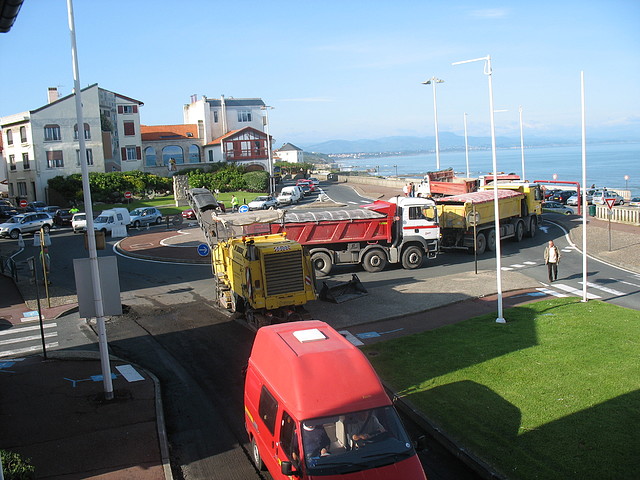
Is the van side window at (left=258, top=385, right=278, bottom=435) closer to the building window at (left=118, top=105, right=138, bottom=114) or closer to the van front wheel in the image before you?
the van front wheel

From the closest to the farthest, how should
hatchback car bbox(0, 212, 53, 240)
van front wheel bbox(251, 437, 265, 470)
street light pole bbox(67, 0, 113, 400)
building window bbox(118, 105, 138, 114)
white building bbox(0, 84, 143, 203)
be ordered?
van front wheel bbox(251, 437, 265, 470) → street light pole bbox(67, 0, 113, 400) → hatchback car bbox(0, 212, 53, 240) → white building bbox(0, 84, 143, 203) → building window bbox(118, 105, 138, 114)

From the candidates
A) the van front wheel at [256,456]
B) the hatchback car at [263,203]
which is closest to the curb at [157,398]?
the van front wheel at [256,456]

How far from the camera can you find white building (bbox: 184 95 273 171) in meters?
88.4

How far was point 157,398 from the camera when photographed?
13.3 metres

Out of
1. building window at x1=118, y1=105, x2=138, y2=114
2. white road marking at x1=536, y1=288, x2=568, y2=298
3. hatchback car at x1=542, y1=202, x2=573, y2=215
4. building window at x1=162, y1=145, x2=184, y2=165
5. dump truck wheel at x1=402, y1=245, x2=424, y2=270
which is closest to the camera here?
white road marking at x1=536, y1=288, x2=568, y2=298

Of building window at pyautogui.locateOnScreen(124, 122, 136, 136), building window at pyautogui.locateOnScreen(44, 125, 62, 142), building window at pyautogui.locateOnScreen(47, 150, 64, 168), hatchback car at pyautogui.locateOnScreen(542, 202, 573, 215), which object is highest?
building window at pyautogui.locateOnScreen(124, 122, 136, 136)

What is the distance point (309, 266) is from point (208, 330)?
3.83m

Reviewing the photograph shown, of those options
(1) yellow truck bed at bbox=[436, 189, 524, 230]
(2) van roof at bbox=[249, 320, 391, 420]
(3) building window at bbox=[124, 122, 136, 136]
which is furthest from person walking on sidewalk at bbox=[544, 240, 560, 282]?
(3) building window at bbox=[124, 122, 136, 136]

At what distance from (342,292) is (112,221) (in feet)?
84.0

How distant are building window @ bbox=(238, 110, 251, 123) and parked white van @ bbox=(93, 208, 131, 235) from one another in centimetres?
5345

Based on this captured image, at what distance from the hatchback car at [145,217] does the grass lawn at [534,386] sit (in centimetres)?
3374

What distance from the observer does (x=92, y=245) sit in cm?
1318

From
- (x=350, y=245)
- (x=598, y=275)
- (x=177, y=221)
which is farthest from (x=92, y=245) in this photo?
(x=177, y=221)

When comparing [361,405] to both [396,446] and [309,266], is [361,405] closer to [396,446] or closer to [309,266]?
[396,446]
